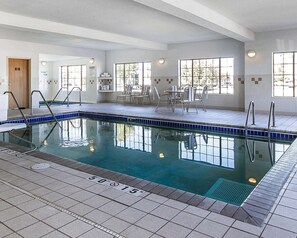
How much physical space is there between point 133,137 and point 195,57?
5.10 meters

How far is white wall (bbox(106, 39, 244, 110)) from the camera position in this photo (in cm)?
923

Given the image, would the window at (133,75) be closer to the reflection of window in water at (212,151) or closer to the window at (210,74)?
the window at (210,74)

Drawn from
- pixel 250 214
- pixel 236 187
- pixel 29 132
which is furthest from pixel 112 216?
pixel 29 132

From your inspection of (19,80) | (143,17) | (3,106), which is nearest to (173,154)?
(3,106)

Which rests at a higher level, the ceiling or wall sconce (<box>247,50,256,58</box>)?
the ceiling

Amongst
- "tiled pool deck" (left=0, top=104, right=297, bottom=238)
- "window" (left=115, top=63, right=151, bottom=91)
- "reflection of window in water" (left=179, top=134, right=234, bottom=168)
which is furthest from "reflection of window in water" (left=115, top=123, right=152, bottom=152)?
"window" (left=115, top=63, right=151, bottom=91)

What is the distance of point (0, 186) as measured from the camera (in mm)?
2822

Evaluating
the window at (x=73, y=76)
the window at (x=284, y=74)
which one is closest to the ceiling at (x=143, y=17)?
the window at (x=284, y=74)

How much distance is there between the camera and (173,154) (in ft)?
15.9

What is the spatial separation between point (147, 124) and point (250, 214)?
5.43 metres

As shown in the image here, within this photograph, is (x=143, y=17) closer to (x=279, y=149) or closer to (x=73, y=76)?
(x=279, y=149)

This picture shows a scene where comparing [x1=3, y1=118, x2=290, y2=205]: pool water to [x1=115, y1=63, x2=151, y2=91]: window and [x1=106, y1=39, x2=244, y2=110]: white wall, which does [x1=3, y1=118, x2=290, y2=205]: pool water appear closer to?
[x1=106, y1=39, x2=244, y2=110]: white wall

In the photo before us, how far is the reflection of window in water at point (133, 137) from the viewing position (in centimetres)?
536

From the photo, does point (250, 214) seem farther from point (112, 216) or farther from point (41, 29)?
point (41, 29)
